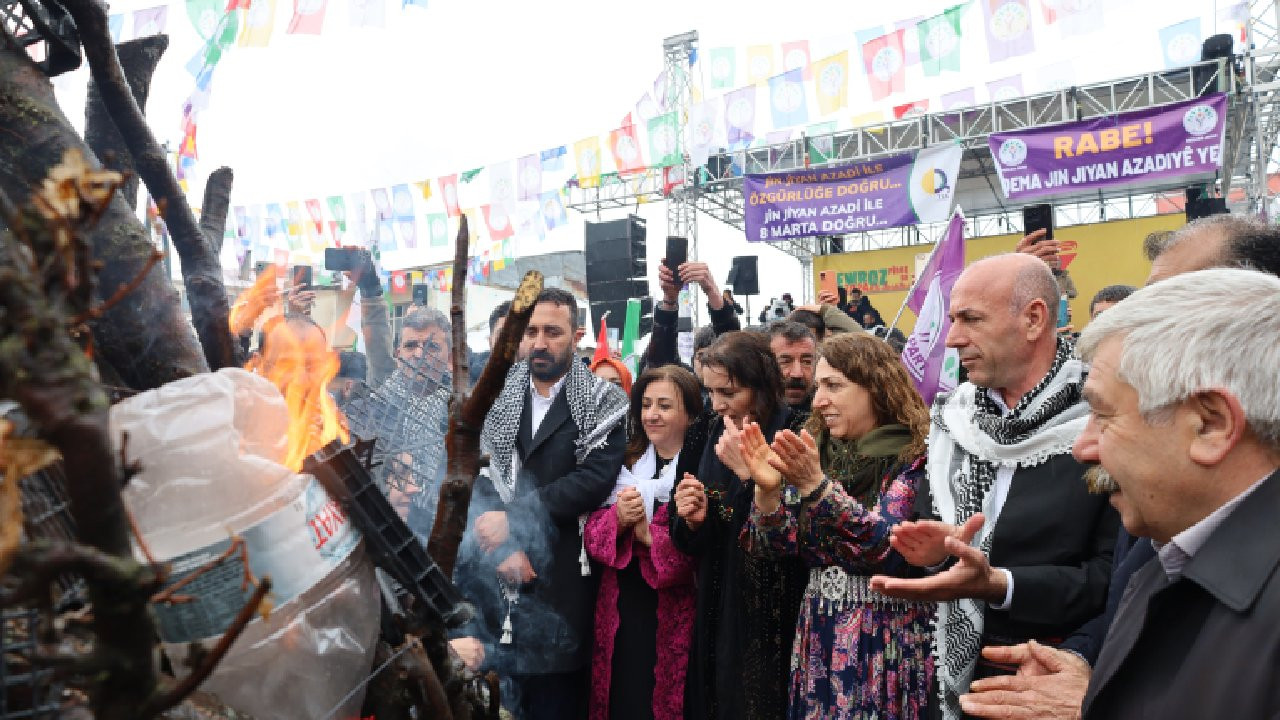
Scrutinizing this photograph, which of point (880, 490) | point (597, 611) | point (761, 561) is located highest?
point (880, 490)

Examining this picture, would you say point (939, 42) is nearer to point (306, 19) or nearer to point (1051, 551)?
point (306, 19)

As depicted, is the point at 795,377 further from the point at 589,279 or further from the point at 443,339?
the point at 589,279

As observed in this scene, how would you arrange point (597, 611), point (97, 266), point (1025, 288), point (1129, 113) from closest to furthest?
point (97, 266) → point (1025, 288) → point (597, 611) → point (1129, 113)

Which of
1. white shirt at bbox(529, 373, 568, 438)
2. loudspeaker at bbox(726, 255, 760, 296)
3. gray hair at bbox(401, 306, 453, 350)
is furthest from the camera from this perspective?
loudspeaker at bbox(726, 255, 760, 296)

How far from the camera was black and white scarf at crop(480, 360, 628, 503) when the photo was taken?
378 centimetres

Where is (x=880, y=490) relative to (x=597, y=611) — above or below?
above

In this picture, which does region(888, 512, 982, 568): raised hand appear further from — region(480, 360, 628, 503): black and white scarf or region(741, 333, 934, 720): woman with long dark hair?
region(480, 360, 628, 503): black and white scarf

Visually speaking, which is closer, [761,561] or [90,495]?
[90,495]

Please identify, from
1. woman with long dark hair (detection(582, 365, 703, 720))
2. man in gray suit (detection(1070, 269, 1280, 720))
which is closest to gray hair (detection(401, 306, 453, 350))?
woman with long dark hair (detection(582, 365, 703, 720))

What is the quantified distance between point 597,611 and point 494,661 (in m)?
0.76

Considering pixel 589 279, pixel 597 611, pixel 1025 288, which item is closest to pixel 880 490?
pixel 1025 288

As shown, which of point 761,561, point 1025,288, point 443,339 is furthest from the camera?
point 443,339

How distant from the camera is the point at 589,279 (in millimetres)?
9688

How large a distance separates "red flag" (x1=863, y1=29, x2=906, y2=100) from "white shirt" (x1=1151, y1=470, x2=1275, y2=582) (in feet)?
42.6
